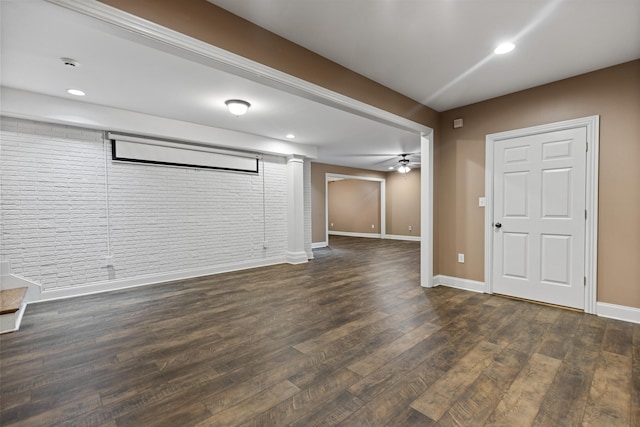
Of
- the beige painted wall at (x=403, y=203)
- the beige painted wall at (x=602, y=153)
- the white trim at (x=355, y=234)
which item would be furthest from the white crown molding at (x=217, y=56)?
the white trim at (x=355, y=234)

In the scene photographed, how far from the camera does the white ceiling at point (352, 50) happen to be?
6.81 feet

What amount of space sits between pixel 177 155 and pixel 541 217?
5.28 meters

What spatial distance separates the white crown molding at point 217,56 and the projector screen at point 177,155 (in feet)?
10.0

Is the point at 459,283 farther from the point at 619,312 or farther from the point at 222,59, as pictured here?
the point at 222,59

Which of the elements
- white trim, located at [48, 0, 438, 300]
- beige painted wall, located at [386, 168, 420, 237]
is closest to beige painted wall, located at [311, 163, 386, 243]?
beige painted wall, located at [386, 168, 420, 237]

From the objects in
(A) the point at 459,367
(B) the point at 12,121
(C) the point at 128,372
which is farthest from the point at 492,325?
(B) the point at 12,121

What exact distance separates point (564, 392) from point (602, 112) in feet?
9.42

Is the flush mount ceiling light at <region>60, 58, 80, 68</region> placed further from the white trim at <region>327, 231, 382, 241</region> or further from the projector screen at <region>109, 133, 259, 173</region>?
the white trim at <region>327, 231, 382, 241</region>

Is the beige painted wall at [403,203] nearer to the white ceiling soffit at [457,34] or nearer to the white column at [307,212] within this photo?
the white column at [307,212]

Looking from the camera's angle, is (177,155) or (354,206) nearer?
(177,155)

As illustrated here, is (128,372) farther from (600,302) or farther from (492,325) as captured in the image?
(600,302)

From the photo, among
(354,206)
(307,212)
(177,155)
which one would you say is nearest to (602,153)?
(307,212)

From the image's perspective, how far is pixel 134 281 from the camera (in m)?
4.38

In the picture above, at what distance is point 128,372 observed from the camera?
2.07 m
